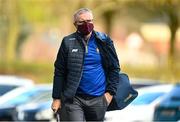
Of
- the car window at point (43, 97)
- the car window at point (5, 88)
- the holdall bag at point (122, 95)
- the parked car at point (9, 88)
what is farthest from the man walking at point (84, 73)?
the car window at point (43, 97)

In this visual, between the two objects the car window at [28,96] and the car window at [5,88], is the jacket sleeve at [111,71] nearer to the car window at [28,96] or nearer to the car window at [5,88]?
the car window at [5,88]

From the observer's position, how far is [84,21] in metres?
8.44

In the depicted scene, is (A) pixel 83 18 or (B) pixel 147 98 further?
(B) pixel 147 98

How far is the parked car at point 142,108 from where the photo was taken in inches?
564

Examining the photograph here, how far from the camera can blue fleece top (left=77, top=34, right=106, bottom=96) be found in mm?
8469

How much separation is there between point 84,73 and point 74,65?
135 mm

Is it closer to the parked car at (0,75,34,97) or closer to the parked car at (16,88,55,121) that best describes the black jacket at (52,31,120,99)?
the parked car at (0,75,34,97)

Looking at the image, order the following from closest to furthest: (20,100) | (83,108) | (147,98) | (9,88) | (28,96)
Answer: (83,108) → (147,98) → (9,88) → (20,100) → (28,96)

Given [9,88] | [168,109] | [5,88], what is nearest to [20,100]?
[9,88]

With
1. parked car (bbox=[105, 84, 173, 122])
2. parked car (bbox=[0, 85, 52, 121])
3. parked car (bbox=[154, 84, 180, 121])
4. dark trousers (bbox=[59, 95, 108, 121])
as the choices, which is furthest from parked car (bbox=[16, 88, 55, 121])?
dark trousers (bbox=[59, 95, 108, 121])

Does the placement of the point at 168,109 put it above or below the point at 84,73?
below

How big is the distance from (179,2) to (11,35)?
43.2ft

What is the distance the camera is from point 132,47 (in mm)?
66500

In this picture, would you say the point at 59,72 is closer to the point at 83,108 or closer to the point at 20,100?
the point at 83,108
